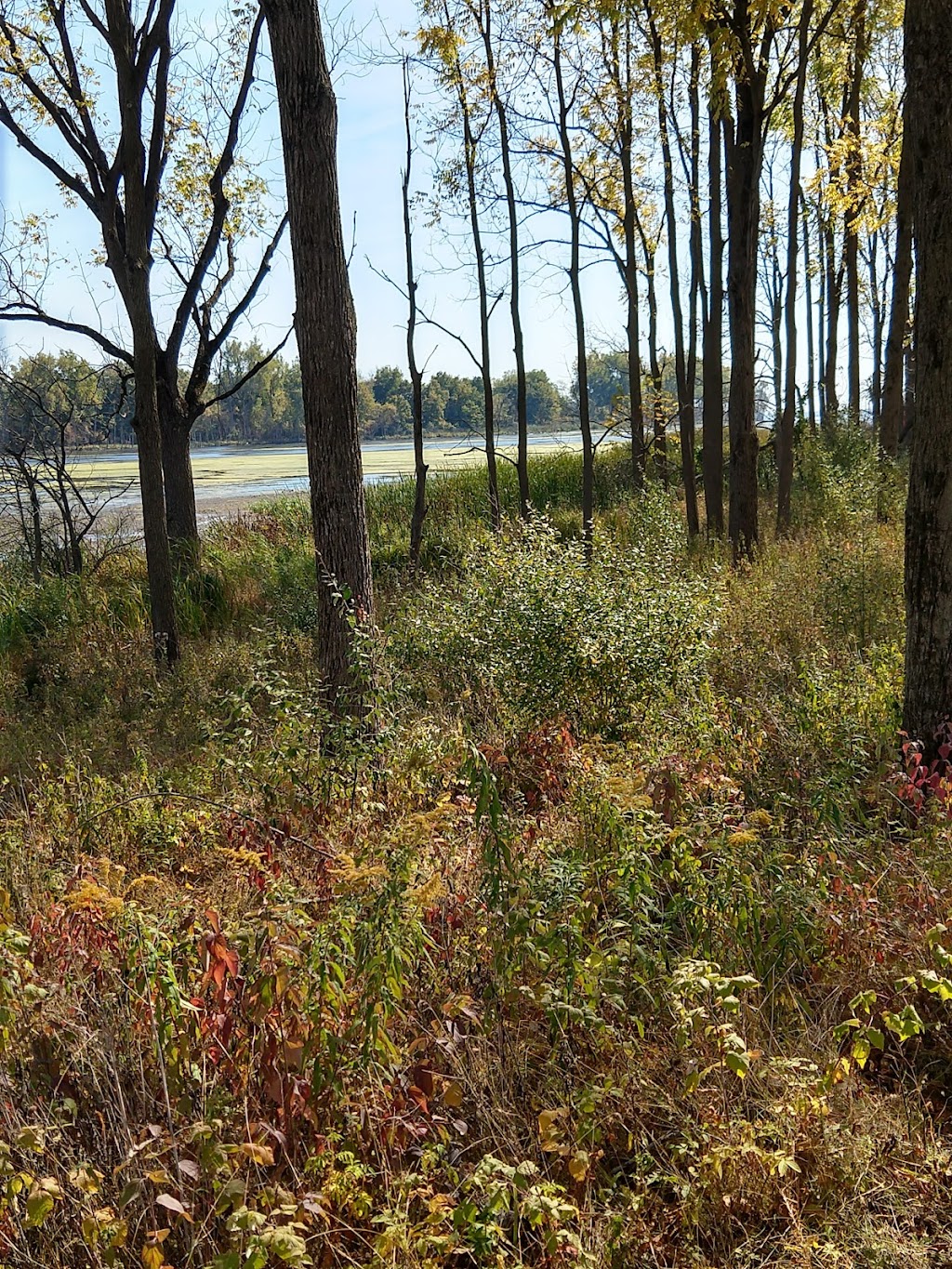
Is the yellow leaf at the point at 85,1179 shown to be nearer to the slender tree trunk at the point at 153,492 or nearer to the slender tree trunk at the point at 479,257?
the slender tree trunk at the point at 153,492

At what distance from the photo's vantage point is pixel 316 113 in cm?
536

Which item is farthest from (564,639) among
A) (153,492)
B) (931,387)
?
A: (153,492)

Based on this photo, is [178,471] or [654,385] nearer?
[178,471]

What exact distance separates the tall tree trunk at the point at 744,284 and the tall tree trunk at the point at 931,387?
227 inches

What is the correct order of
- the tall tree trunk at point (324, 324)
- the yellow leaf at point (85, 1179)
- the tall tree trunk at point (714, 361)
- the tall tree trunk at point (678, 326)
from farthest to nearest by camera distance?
the tall tree trunk at point (678, 326) → the tall tree trunk at point (714, 361) → the tall tree trunk at point (324, 324) → the yellow leaf at point (85, 1179)

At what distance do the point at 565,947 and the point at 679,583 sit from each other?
3.94 m

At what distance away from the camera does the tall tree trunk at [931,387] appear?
4.36m

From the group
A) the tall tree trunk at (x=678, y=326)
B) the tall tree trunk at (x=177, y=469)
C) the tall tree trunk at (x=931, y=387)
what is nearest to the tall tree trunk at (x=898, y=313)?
the tall tree trunk at (x=678, y=326)

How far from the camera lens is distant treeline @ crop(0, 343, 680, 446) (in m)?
13.7

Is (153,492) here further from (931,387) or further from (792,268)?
(792,268)

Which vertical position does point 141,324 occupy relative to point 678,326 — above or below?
below

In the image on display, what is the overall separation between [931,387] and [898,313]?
36.5ft

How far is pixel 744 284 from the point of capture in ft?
34.3

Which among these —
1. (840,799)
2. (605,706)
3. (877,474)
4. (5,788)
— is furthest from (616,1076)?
(877,474)
